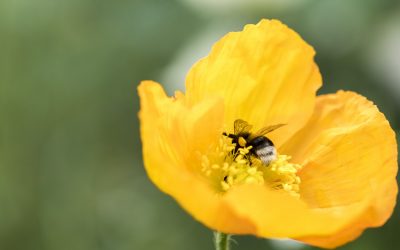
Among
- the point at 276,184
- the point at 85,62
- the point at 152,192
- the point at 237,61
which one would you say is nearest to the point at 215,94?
the point at 237,61

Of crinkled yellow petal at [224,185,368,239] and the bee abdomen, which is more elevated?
the bee abdomen

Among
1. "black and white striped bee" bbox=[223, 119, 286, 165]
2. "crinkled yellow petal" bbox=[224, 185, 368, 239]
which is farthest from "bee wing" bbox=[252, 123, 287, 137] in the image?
"crinkled yellow petal" bbox=[224, 185, 368, 239]

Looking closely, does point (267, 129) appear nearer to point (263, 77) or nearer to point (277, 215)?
point (263, 77)

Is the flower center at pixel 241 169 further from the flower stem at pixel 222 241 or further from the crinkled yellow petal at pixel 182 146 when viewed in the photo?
the flower stem at pixel 222 241

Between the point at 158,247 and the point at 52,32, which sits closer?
the point at 158,247

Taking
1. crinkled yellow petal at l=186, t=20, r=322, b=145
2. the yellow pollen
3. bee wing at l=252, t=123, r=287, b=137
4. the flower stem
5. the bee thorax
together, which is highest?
crinkled yellow petal at l=186, t=20, r=322, b=145

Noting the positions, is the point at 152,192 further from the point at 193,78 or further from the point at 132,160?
the point at 193,78

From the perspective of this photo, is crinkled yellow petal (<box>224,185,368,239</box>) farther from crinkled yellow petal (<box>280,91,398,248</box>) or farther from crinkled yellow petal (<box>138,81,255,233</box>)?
crinkled yellow petal (<box>280,91,398,248</box>)

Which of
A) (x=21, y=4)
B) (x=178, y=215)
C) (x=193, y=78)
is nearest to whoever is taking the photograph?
(x=193, y=78)

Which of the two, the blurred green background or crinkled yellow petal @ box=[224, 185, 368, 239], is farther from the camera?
the blurred green background
